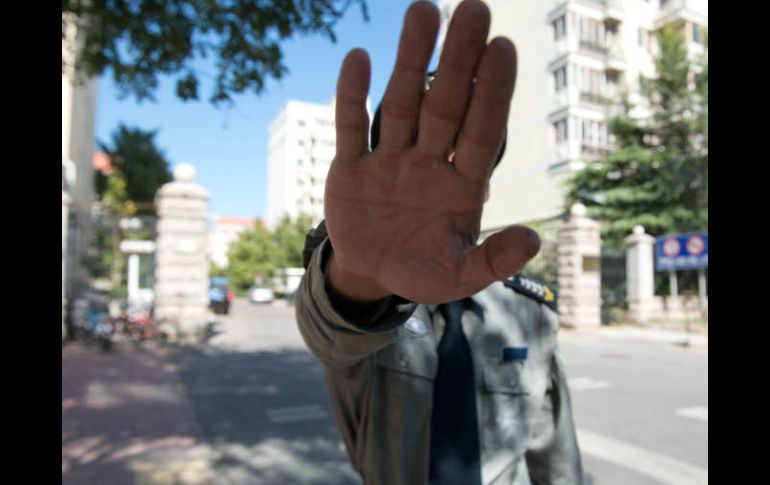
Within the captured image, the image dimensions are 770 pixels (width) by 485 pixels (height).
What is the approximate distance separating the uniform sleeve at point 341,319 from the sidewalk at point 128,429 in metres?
3.20

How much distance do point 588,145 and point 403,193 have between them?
80.2 ft

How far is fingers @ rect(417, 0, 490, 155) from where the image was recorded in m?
0.89

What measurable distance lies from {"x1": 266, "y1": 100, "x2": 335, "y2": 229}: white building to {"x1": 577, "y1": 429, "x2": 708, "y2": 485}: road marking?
317 centimetres

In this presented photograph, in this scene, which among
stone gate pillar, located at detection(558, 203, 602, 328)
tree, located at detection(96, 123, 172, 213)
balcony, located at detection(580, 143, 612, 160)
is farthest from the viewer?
tree, located at detection(96, 123, 172, 213)

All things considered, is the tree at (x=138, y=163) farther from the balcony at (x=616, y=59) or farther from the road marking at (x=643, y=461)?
the road marking at (x=643, y=461)

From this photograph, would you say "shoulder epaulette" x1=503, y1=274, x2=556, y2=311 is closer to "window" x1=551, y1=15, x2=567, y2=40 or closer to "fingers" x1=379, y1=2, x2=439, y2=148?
"fingers" x1=379, y1=2, x2=439, y2=148

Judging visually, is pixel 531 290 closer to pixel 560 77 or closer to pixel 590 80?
pixel 560 77

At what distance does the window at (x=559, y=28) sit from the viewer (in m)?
23.1

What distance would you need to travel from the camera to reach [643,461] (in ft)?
14.5

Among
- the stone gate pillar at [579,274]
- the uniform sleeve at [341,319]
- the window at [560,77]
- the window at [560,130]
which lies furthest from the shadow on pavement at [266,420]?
the window at [560,77]

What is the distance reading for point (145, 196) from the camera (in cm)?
2975

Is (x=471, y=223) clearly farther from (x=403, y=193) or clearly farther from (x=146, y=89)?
(x=146, y=89)

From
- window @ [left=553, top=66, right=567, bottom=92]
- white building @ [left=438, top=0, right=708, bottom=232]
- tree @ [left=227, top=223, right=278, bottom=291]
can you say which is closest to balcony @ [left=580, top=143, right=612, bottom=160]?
white building @ [left=438, top=0, right=708, bottom=232]

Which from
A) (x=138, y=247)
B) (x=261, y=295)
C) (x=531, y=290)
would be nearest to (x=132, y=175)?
(x=261, y=295)
